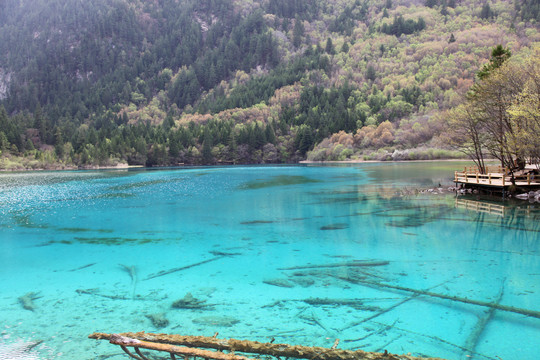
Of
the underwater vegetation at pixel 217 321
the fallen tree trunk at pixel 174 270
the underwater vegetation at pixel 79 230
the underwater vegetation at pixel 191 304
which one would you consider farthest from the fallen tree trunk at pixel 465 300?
the underwater vegetation at pixel 79 230

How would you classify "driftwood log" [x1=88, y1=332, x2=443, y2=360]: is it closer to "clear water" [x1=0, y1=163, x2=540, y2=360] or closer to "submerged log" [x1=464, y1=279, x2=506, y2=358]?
"clear water" [x1=0, y1=163, x2=540, y2=360]

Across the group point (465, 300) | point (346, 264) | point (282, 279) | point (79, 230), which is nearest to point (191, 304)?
point (282, 279)

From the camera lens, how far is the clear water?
813 centimetres

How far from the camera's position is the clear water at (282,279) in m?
8.13

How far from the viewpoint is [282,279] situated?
39.1 ft

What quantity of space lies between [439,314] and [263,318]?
4244 millimetres

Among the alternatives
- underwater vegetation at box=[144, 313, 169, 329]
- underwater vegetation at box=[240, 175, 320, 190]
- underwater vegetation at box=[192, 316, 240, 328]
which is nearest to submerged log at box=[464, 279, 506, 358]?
underwater vegetation at box=[192, 316, 240, 328]

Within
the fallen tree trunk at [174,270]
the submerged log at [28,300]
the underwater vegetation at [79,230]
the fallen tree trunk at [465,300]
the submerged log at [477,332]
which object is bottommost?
the submerged log at [28,300]

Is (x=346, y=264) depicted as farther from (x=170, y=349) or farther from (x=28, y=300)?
(x=28, y=300)

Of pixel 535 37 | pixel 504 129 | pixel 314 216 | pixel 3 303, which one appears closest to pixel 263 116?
pixel 535 37

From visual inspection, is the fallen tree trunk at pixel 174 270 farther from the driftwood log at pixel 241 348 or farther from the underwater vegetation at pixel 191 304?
the driftwood log at pixel 241 348

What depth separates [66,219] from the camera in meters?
25.2

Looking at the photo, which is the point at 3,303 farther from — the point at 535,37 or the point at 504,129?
the point at 535,37

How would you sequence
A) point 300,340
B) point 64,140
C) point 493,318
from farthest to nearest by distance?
point 64,140, point 493,318, point 300,340
